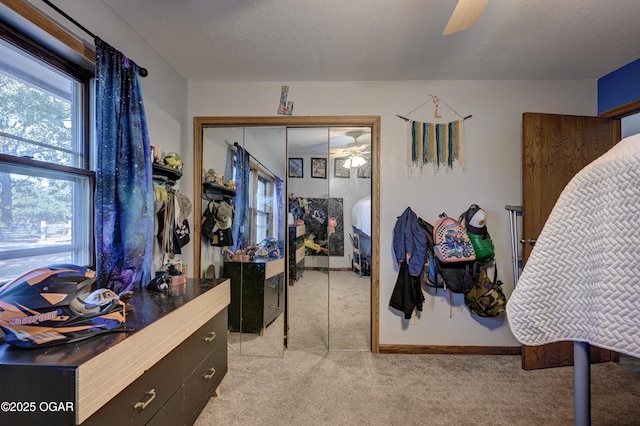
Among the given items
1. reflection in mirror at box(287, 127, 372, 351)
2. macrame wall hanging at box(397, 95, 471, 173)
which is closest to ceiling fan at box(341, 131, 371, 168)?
reflection in mirror at box(287, 127, 372, 351)

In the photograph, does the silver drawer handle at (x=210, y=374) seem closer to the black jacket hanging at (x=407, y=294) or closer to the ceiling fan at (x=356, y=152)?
the black jacket hanging at (x=407, y=294)

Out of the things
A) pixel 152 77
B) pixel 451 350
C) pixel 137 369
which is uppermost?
pixel 152 77

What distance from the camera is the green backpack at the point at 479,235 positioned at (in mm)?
2434

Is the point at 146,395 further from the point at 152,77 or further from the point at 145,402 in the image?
the point at 152,77

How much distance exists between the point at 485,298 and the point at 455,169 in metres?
1.12

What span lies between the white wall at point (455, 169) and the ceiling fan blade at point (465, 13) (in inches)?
48.0

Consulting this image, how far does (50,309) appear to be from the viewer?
0.99m

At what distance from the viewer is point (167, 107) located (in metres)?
2.33

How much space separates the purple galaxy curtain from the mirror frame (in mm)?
883

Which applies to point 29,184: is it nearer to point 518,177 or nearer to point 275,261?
point 275,261

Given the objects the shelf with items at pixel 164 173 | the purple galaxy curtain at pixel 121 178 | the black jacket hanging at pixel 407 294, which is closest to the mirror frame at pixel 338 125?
the black jacket hanging at pixel 407 294

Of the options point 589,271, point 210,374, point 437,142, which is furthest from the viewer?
point 437,142

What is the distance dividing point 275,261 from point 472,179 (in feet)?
6.28

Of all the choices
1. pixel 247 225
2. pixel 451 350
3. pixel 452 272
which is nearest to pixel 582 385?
pixel 452 272
